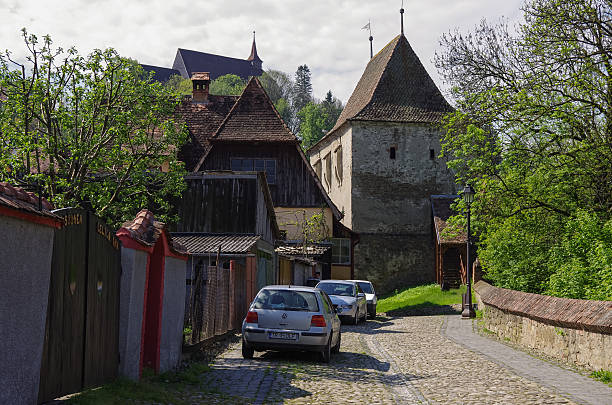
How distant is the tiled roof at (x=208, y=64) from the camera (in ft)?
403

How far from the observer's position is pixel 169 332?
433 inches

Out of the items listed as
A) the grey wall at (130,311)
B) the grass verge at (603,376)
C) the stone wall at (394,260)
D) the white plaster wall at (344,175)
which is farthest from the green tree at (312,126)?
the grey wall at (130,311)

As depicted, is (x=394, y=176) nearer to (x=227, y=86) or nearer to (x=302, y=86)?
(x=227, y=86)

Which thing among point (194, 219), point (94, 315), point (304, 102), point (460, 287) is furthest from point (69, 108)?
point (304, 102)

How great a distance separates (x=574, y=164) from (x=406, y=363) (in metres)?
9.28

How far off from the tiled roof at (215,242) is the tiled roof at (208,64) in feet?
331

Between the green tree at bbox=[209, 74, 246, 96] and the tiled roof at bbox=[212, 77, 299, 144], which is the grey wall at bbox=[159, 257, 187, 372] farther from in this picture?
the green tree at bbox=[209, 74, 246, 96]

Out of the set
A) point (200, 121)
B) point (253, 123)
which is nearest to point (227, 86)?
point (200, 121)

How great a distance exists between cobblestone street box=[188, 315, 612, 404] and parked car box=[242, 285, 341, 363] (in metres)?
0.32

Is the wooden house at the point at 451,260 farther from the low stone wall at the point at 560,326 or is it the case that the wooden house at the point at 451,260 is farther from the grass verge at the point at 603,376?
the grass verge at the point at 603,376

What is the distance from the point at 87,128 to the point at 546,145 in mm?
13178

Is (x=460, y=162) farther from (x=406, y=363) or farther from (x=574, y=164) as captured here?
(x=406, y=363)

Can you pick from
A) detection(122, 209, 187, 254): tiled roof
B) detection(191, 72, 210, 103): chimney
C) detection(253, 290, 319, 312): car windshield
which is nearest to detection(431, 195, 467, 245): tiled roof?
detection(191, 72, 210, 103): chimney

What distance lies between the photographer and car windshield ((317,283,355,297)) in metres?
25.6
